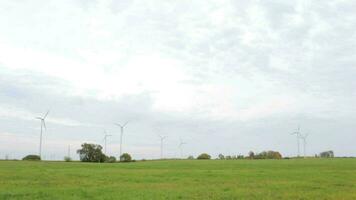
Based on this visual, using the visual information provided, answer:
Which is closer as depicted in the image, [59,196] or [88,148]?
[59,196]

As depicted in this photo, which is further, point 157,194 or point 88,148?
point 88,148

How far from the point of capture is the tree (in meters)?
183

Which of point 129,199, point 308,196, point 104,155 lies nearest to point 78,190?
point 129,199

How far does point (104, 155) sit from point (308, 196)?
495ft

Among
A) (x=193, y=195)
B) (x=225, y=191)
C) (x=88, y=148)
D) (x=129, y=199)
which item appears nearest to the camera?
(x=129, y=199)

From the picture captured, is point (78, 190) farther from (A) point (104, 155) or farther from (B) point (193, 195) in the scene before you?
(A) point (104, 155)

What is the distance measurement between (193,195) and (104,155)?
14830 centimetres

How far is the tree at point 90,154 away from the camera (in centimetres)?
18255

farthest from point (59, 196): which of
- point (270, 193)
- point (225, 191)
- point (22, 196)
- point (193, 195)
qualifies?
point (270, 193)

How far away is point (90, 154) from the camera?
602 feet

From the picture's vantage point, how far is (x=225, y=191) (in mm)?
41281

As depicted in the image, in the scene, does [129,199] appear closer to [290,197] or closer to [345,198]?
[290,197]

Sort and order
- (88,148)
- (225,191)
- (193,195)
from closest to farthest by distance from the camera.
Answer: (193,195) → (225,191) → (88,148)

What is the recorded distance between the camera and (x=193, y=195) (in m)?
38.0
